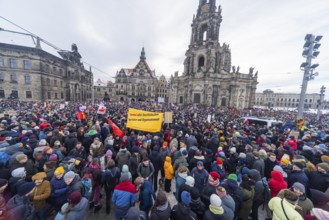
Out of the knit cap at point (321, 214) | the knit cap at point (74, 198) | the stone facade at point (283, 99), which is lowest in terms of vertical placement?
the knit cap at point (74, 198)

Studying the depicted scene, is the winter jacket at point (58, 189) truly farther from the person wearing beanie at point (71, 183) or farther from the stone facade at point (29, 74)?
the stone facade at point (29, 74)

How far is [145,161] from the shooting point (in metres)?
4.23

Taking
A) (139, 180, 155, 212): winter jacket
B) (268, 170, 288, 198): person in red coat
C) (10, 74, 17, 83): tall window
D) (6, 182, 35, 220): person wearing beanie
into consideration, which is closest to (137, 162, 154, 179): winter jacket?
(139, 180, 155, 212): winter jacket

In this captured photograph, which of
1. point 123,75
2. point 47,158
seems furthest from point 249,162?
point 123,75

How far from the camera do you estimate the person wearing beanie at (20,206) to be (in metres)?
2.39

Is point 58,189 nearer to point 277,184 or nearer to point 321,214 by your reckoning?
point 321,214

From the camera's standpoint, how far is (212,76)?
3534 cm

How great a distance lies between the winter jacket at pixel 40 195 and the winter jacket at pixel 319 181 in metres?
6.75

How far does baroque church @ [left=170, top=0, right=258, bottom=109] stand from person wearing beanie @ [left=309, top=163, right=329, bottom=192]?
32094 millimetres

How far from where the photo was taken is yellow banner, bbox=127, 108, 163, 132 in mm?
7270

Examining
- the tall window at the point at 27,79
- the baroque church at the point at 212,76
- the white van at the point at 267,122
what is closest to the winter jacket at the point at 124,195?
the white van at the point at 267,122

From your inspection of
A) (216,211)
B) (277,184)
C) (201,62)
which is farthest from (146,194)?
(201,62)

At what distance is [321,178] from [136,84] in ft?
188

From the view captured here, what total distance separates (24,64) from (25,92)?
595 cm
